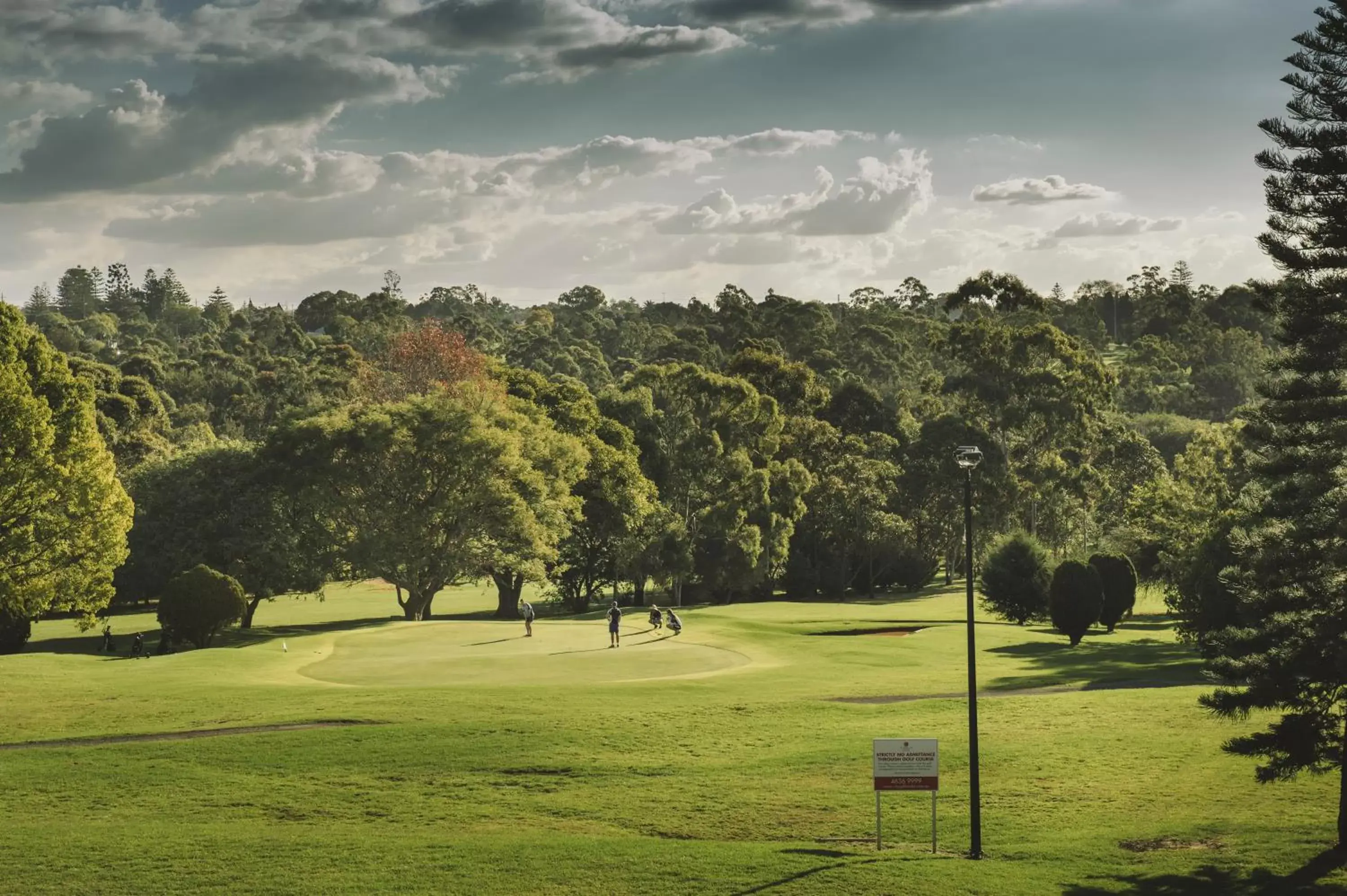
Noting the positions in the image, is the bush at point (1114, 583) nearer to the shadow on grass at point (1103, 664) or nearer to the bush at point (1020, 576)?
the bush at point (1020, 576)

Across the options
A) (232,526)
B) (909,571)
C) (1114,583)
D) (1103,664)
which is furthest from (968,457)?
(909,571)

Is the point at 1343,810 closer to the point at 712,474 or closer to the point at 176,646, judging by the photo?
the point at 176,646

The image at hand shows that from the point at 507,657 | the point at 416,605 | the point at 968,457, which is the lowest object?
the point at 507,657

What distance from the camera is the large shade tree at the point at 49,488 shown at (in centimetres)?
4241

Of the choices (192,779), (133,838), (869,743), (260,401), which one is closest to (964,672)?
(869,743)

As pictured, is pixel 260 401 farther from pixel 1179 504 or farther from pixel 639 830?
pixel 639 830

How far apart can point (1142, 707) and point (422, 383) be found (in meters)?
71.3

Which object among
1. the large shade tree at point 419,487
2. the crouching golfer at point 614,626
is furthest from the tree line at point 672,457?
the crouching golfer at point 614,626

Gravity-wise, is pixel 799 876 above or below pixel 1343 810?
below

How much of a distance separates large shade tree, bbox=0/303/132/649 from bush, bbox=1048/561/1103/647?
1341 inches

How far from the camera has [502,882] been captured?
19422 mm

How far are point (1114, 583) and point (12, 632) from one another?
44.4 meters

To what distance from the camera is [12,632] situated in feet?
163

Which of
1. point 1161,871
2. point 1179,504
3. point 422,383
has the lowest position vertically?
point 1161,871
